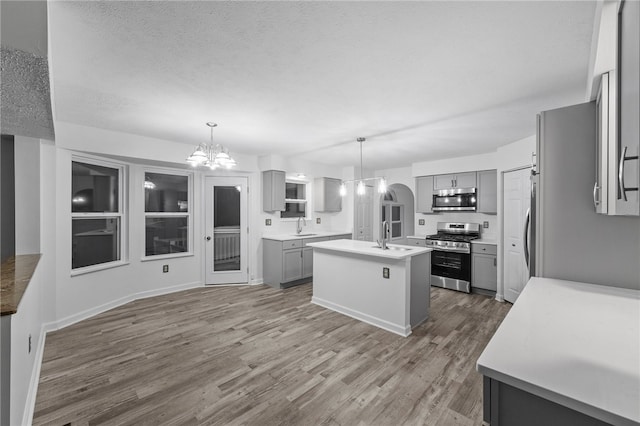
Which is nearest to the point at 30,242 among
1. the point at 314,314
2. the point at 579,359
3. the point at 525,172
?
the point at 314,314

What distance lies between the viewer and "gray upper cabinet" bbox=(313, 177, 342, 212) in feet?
20.2

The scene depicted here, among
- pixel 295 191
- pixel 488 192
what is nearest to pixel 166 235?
pixel 295 191

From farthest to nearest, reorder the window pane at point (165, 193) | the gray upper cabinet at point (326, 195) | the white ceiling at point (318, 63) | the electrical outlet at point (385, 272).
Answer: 1. the gray upper cabinet at point (326, 195)
2. the window pane at point (165, 193)
3. the electrical outlet at point (385, 272)
4. the white ceiling at point (318, 63)

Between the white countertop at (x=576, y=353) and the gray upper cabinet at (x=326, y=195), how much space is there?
16.1ft

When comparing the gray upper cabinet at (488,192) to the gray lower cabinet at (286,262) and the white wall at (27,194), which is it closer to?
the gray lower cabinet at (286,262)

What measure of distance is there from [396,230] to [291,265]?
12.9ft

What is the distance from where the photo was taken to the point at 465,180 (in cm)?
514

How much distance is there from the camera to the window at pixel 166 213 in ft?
14.9

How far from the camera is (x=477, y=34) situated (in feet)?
5.51

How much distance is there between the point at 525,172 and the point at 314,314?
3.62m

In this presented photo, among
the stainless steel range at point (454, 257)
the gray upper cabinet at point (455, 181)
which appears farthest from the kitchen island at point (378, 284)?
the gray upper cabinet at point (455, 181)

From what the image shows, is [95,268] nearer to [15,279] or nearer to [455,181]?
[15,279]

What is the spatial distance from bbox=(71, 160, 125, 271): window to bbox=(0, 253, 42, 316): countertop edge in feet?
2.47

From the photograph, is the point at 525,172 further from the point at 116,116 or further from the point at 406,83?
the point at 116,116
